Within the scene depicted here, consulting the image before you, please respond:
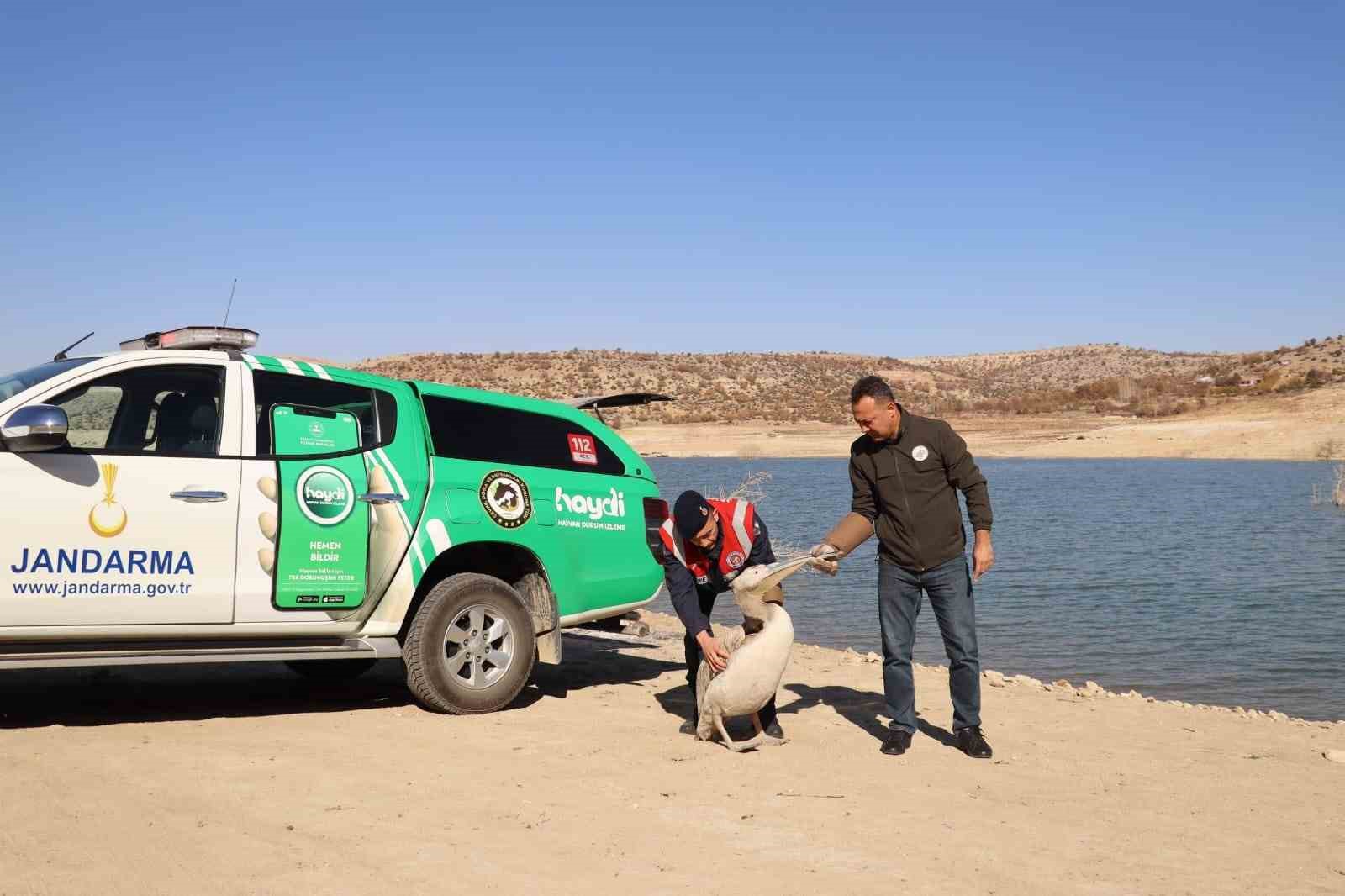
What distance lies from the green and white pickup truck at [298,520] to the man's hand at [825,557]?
1698 millimetres

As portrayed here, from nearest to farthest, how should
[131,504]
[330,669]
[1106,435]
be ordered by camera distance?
[131,504], [330,669], [1106,435]

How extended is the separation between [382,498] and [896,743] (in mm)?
3272

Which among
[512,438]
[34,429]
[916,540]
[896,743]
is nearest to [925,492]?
[916,540]

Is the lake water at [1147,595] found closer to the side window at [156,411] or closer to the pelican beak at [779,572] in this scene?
the pelican beak at [779,572]

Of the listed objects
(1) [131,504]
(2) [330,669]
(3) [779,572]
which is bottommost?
(2) [330,669]

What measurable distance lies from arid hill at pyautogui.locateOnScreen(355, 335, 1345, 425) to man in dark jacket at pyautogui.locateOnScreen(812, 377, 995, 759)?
5313cm

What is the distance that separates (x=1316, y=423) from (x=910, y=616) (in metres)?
43.9

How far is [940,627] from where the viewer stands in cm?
734

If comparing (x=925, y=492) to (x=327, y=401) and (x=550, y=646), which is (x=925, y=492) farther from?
(x=327, y=401)

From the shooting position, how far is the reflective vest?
7.20 metres

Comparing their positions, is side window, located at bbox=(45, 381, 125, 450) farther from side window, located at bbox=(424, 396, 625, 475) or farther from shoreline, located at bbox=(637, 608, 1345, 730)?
shoreline, located at bbox=(637, 608, 1345, 730)

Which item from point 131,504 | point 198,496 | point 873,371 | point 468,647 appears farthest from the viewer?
point 873,371

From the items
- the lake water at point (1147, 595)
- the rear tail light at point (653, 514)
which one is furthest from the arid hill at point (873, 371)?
the rear tail light at point (653, 514)

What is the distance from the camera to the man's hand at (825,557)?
702cm
